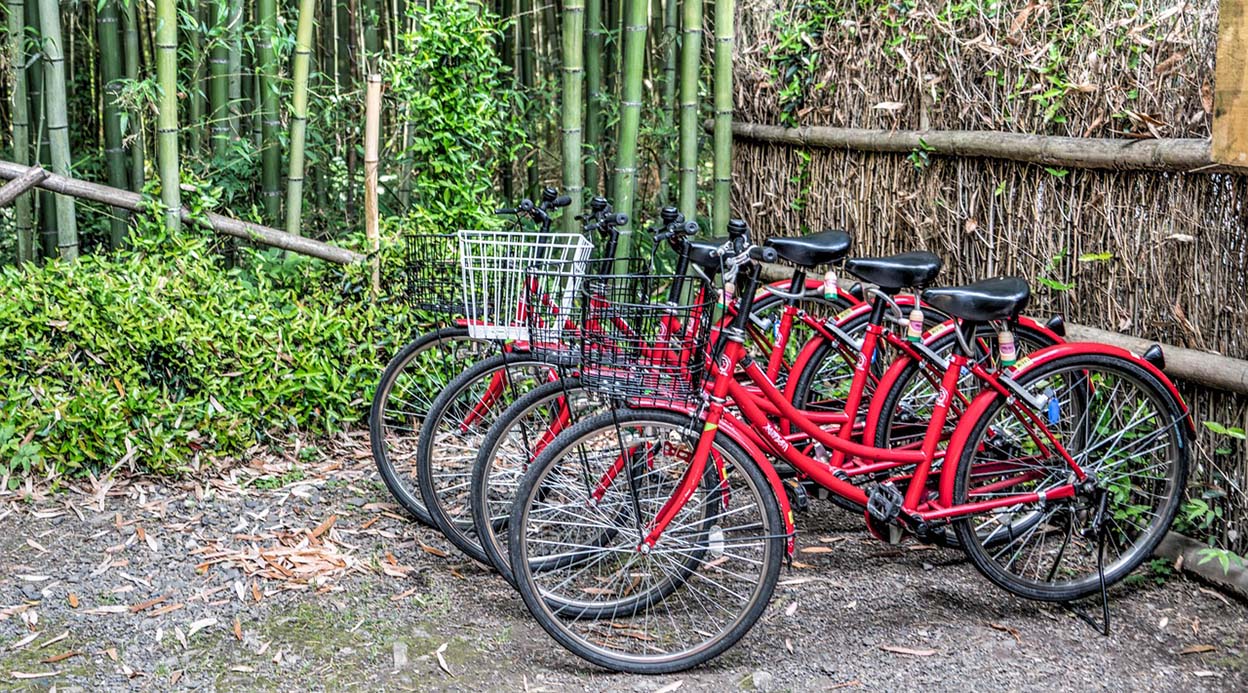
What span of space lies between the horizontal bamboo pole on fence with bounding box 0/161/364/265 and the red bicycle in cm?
189

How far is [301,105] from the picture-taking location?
5.04m

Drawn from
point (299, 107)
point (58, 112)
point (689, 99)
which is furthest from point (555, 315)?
point (58, 112)

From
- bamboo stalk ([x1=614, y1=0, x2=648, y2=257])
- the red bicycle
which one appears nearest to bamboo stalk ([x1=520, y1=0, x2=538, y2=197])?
bamboo stalk ([x1=614, y1=0, x2=648, y2=257])

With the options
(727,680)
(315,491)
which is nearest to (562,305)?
(727,680)

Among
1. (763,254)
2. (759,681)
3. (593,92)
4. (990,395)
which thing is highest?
(593,92)

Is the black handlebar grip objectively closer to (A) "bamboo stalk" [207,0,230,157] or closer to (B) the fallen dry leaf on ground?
(B) the fallen dry leaf on ground

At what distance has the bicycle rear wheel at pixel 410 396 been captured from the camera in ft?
13.1

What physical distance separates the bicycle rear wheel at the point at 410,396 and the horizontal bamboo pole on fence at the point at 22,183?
5.59ft

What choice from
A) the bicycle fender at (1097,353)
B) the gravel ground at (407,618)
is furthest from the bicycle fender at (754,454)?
the bicycle fender at (1097,353)

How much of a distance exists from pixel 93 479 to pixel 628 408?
2.16m

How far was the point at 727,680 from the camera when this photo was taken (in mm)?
3082

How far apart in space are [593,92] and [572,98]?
3.92ft

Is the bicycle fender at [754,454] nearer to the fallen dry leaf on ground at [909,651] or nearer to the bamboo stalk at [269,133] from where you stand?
the fallen dry leaf on ground at [909,651]

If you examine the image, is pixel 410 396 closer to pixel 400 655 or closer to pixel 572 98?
pixel 572 98
